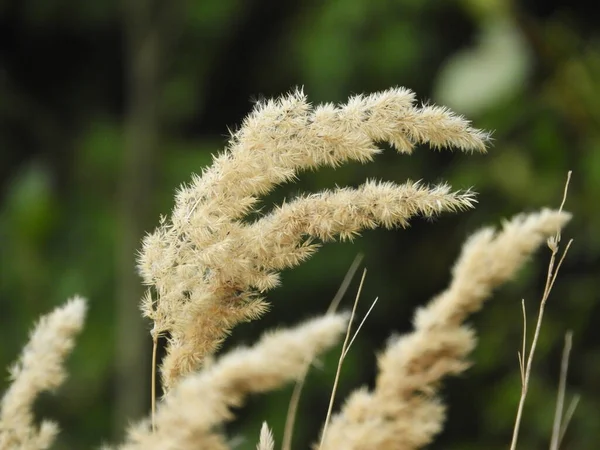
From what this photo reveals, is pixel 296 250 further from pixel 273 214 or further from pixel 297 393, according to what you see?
pixel 297 393

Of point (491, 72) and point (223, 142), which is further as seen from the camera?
point (223, 142)

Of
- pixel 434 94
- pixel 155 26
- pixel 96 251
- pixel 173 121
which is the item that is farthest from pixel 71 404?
pixel 434 94

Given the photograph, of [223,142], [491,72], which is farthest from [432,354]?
[223,142]

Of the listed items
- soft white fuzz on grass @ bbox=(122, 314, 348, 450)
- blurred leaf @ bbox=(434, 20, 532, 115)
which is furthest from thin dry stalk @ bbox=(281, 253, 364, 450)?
blurred leaf @ bbox=(434, 20, 532, 115)

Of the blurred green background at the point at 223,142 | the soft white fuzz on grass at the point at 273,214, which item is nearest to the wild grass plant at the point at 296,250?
the soft white fuzz on grass at the point at 273,214

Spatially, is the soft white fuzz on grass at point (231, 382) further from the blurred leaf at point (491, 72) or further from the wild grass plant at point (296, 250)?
the blurred leaf at point (491, 72)

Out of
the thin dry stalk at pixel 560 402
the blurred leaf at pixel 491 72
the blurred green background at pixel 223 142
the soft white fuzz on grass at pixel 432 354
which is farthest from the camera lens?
the blurred green background at pixel 223 142
